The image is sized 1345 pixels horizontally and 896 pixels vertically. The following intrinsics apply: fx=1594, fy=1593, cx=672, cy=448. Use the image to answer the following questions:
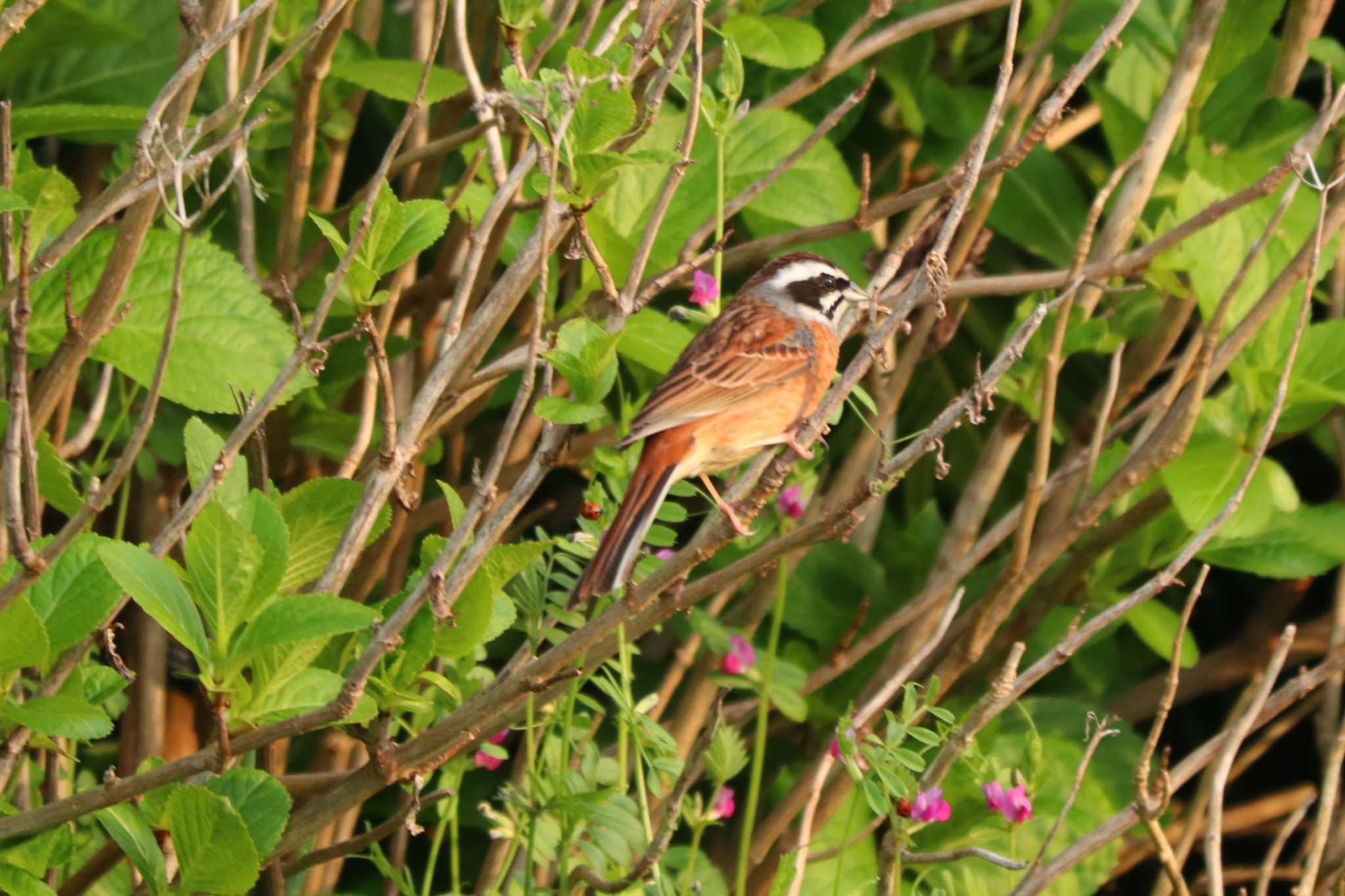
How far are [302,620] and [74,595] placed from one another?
1.25 feet

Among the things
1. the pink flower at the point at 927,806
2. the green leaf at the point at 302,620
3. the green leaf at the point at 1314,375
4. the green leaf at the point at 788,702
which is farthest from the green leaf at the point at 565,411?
the green leaf at the point at 1314,375

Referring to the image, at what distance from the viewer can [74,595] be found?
6.20 ft

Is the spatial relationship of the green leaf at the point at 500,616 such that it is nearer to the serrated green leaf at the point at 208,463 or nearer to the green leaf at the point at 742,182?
the serrated green leaf at the point at 208,463

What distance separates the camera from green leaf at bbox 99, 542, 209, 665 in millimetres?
1663

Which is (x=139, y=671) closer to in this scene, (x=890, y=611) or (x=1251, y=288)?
(x=890, y=611)

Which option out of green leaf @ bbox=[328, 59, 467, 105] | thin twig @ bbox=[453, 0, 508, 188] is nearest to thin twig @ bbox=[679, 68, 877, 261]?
thin twig @ bbox=[453, 0, 508, 188]

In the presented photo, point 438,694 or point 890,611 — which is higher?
point 438,694

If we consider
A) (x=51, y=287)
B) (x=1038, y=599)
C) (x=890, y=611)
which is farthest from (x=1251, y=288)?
(x=51, y=287)

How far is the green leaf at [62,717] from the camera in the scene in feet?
5.80

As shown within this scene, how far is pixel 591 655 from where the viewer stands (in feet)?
7.02

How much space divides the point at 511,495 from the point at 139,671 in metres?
1.33

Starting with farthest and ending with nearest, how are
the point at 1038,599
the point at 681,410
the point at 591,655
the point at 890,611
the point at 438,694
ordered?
the point at 890,611 → the point at 1038,599 → the point at 681,410 → the point at 438,694 → the point at 591,655

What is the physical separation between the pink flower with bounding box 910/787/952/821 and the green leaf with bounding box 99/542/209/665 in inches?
38.4

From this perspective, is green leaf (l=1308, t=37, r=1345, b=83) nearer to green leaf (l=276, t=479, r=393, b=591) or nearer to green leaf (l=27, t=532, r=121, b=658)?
green leaf (l=276, t=479, r=393, b=591)
